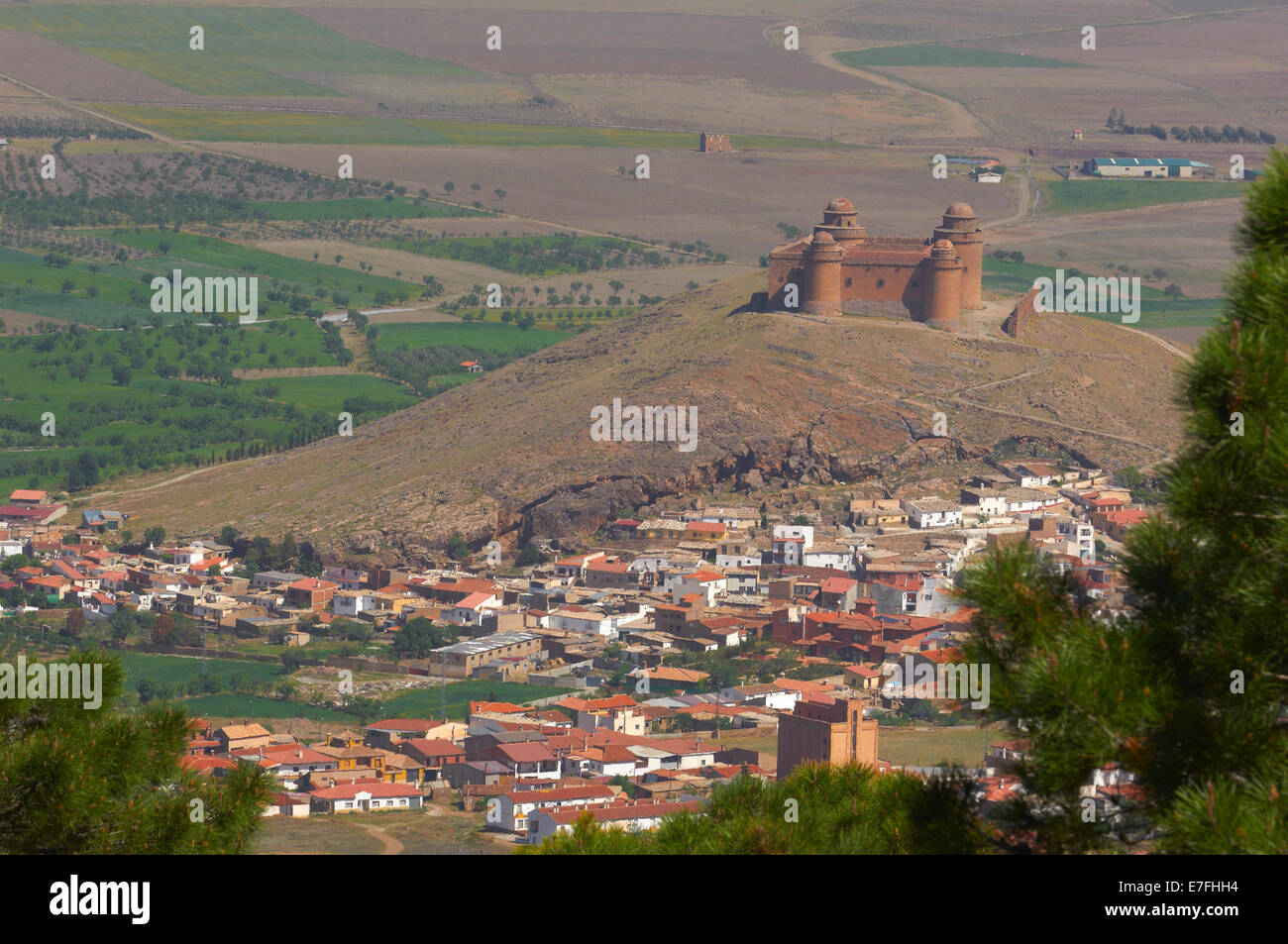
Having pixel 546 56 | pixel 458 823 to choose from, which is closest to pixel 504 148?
pixel 546 56

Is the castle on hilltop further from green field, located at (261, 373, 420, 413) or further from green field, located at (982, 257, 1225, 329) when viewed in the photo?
green field, located at (982, 257, 1225, 329)

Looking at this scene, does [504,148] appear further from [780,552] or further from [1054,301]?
[780,552]

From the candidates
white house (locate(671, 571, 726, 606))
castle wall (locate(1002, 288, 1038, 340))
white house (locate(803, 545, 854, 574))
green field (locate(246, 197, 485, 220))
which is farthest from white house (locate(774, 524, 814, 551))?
green field (locate(246, 197, 485, 220))

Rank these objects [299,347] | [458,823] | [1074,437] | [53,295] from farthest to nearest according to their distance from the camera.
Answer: [53,295], [299,347], [1074,437], [458,823]

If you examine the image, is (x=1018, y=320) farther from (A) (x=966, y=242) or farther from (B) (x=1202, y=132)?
(B) (x=1202, y=132)
